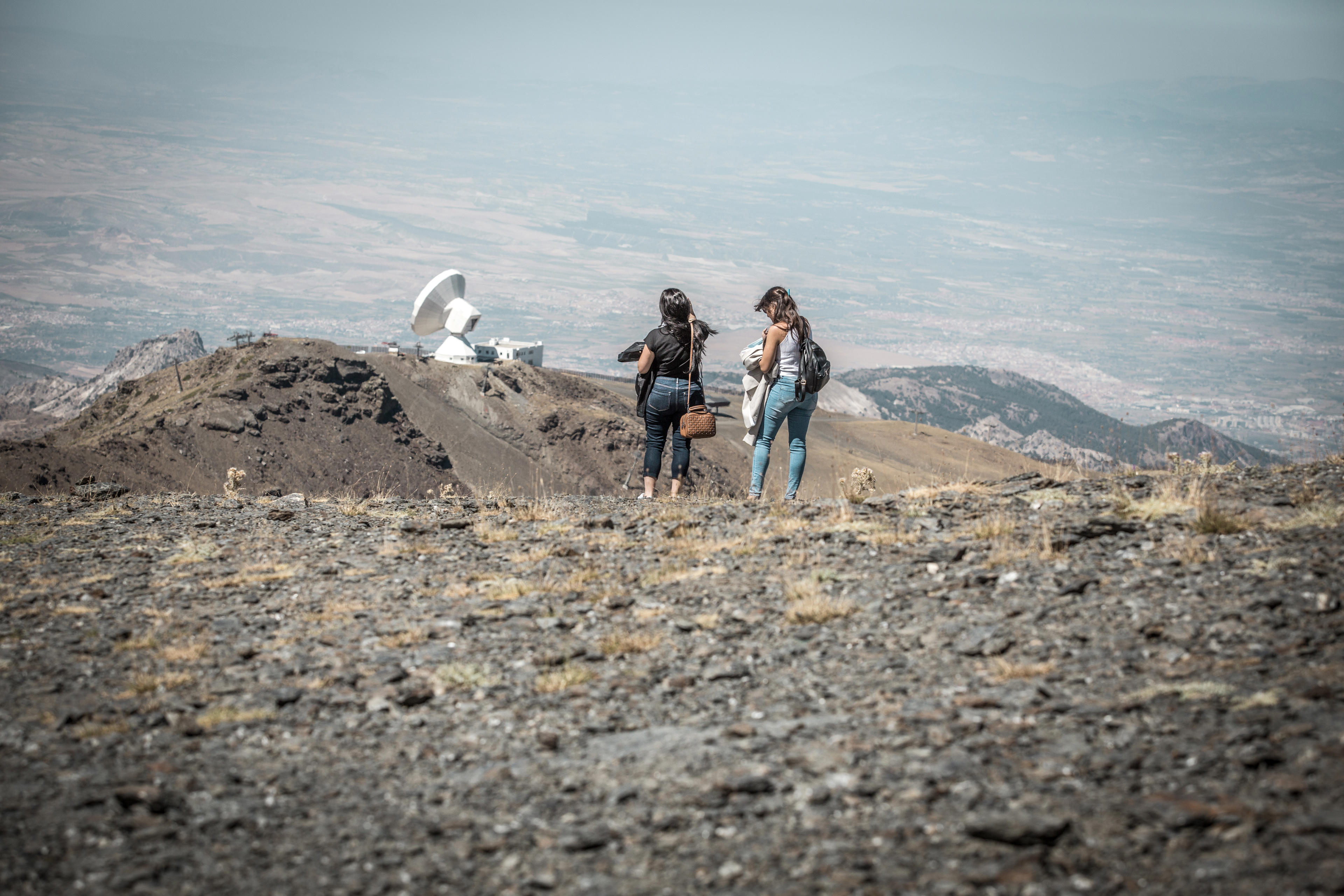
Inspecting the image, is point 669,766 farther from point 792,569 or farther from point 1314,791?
point 792,569

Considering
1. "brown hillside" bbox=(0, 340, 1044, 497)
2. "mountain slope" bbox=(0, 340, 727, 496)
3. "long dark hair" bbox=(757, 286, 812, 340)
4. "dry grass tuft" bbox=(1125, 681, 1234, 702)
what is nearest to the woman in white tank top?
"long dark hair" bbox=(757, 286, 812, 340)

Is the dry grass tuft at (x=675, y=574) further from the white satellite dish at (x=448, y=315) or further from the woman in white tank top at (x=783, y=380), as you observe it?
the white satellite dish at (x=448, y=315)

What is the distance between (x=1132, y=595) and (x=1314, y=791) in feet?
8.21

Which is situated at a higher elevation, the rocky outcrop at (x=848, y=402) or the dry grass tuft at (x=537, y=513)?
the dry grass tuft at (x=537, y=513)

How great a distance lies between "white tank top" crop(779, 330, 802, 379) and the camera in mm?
10125

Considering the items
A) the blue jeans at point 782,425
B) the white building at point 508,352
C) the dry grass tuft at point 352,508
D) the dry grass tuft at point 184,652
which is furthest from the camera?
the white building at point 508,352

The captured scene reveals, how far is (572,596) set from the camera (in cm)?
718

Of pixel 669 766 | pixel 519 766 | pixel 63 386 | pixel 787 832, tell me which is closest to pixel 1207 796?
pixel 787 832

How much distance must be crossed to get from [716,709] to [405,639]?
2.29m

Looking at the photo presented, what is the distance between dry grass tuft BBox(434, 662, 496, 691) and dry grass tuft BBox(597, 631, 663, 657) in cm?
76

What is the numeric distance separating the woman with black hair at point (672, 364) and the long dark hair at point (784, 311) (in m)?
0.63

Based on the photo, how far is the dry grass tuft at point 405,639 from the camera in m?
6.30

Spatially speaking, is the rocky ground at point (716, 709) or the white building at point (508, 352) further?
the white building at point (508, 352)

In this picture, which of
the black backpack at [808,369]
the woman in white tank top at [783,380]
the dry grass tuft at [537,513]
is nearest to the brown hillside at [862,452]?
the woman in white tank top at [783,380]
